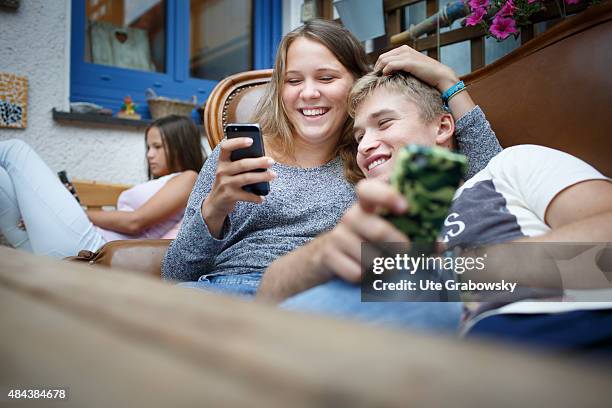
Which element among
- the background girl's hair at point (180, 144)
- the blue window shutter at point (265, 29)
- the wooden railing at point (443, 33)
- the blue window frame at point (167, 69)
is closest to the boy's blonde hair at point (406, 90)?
the wooden railing at point (443, 33)

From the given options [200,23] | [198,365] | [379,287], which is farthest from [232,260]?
[200,23]

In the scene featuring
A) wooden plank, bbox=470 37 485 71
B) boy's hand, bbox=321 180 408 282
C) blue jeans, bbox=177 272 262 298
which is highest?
wooden plank, bbox=470 37 485 71

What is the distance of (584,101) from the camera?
0.93 meters

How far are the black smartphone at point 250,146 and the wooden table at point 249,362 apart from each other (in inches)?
21.8

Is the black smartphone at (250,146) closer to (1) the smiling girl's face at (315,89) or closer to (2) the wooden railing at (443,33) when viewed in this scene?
(1) the smiling girl's face at (315,89)

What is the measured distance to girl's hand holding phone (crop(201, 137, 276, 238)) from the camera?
0.87m

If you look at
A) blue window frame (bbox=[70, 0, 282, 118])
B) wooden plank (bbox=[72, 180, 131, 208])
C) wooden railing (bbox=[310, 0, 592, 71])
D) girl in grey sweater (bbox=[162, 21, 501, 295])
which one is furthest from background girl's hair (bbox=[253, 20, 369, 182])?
blue window frame (bbox=[70, 0, 282, 118])

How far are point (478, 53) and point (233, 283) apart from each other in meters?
1.22

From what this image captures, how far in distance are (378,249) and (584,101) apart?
2.29 ft

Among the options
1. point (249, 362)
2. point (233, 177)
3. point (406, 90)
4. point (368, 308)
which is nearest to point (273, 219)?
point (233, 177)

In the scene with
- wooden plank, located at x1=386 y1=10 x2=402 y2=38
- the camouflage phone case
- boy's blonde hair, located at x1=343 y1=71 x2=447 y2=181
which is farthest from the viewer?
wooden plank, located at x1=386 y1=10 x2=402 y2=38

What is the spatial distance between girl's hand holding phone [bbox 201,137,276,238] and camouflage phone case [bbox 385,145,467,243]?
1.52ft

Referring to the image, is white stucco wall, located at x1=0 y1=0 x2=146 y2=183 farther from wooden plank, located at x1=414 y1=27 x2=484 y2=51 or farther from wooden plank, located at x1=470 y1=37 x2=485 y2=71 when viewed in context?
wooden plank, located at x1=470 y1=37 x2=485 y2=71

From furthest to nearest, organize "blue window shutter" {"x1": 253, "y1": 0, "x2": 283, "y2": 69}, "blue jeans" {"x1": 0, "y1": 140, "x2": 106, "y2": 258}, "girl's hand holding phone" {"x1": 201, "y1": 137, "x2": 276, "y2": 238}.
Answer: "blue window shutter" {"x1": 253, "y1": 0, "x2": 283, "y2": 69} < "blue jeans" {"x1": 0, "y1": 140, "x2": 106, "y2": 258} < "girl's hand holding phone" {"x1": 201, "y1": 137, "x2": 276, "y2": 238}
